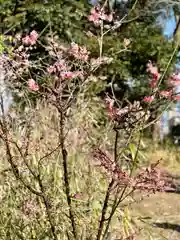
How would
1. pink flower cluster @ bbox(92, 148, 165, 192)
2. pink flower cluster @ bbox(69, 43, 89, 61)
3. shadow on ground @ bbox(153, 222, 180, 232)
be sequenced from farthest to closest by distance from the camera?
shadow on ground @ bbox(153, 222, 180, 232) < pink flower cluster @ bbox(69, 43, 89, 61) < pink flower cluster @ bbox(92, 148, 165, 192)

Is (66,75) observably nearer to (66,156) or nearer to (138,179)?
(66,156)

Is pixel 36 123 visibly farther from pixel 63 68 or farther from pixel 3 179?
pixel 63 68

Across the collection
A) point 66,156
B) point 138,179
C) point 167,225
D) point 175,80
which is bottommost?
point 138,179

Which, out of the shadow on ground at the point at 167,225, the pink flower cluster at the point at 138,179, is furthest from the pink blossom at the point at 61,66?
the shadow on ground at the point at 167,225

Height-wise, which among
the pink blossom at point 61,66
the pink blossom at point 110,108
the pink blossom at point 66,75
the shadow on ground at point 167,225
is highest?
the shadow on ground at point 167,225

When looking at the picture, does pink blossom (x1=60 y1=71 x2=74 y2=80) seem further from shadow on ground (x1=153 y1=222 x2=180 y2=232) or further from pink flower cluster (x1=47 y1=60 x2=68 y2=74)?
shadow on ground (x1=153 y1=222 x2=180 y2=232)

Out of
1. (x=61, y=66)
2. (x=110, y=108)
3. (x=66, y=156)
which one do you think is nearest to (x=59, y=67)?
(x=61, y=66)

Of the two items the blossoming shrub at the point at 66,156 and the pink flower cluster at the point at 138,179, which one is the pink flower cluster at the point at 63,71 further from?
the pink flower cluster at the point at 138,179

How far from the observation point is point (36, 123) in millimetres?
5766

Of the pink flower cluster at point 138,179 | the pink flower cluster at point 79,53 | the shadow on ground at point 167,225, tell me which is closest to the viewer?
the pink flower cluster at point 138,179

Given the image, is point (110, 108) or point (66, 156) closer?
point (110, 108)

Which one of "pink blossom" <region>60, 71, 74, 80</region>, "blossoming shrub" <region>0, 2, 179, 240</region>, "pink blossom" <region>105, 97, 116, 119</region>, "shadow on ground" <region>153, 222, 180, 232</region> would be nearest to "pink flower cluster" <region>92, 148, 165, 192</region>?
"blossoming shrub" <region>0, 2, 179, 240</region>

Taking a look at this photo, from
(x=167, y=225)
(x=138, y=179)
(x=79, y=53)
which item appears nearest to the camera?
(x=138, y=179)

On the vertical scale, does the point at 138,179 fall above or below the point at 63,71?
below
